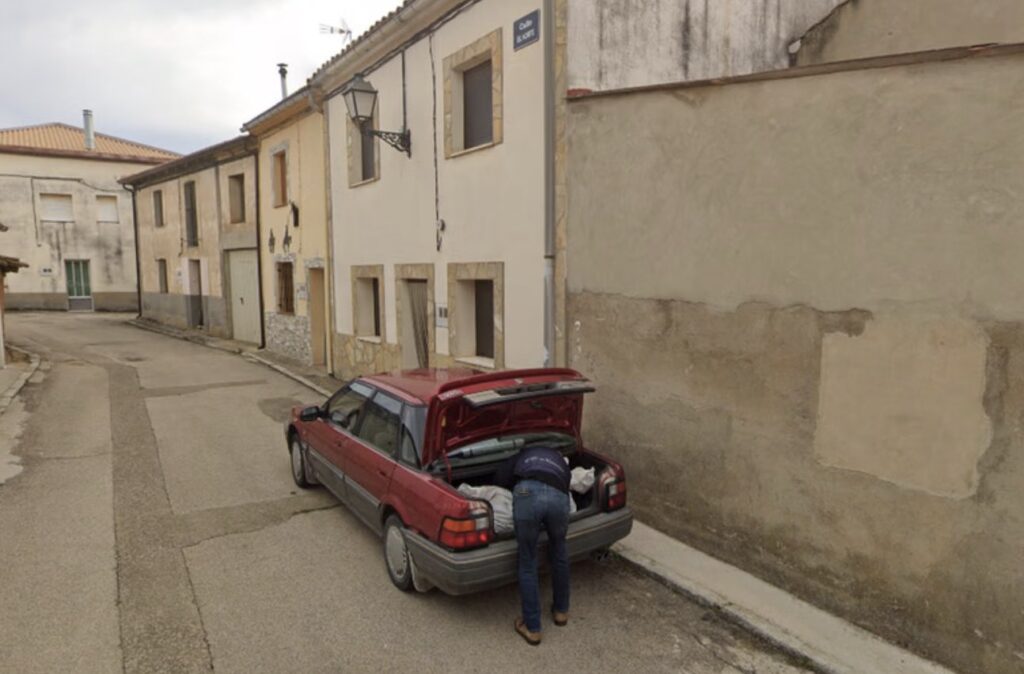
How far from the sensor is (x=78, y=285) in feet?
101

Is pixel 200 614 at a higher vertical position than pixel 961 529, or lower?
lower

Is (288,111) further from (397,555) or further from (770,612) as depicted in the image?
(770,612)

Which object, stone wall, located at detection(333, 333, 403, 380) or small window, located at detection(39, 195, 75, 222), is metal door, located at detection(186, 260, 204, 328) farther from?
small window, located at detection(39, 195, 75, 222)

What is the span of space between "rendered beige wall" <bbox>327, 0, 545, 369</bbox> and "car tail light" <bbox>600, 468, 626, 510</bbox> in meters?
2.55

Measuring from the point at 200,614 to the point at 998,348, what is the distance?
214 inches

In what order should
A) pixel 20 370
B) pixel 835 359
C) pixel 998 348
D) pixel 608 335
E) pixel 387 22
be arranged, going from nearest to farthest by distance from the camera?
pixel 998 348, pixel 835 359, pixel 608 335, pixel 387 22, pixel 20 370

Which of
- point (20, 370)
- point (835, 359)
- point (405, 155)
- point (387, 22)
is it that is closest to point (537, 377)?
point (835, 359)

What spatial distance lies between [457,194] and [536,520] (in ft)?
18.5

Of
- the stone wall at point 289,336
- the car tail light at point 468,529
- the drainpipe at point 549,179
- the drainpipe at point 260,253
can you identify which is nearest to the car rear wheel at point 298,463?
the drainpipe at point 549,179

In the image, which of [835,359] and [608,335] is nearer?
[835,359]

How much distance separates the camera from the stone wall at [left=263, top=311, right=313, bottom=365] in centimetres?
1498

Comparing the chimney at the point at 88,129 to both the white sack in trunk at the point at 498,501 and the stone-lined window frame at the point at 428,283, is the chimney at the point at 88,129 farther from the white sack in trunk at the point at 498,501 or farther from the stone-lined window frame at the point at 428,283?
the white sack in trunk at the point at 498,501

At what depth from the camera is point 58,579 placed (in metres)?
4.84

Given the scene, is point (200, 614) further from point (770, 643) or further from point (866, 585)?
point (866, 585)
